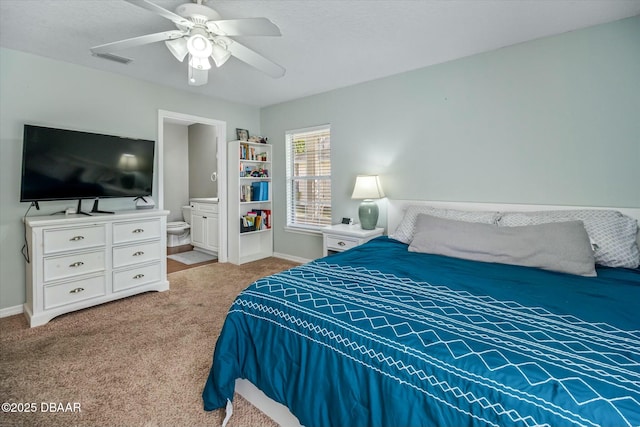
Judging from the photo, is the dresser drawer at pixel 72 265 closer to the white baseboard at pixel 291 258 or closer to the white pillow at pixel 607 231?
the white baseboard at pixel 291 258

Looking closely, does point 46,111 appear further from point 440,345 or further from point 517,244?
point 517,244

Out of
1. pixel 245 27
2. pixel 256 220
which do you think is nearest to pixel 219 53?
pixel 245 27

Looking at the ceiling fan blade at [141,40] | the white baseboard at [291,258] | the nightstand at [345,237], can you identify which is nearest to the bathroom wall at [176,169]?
the white baseboard at [291,258]

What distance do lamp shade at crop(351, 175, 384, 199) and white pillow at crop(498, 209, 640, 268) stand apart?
1373 millimetres

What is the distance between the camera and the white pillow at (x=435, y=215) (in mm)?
2557

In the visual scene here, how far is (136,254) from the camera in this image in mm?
3086

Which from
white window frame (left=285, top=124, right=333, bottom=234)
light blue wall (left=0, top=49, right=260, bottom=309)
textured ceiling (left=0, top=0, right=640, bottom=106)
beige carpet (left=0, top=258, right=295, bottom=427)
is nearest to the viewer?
beige carpet (left=0, top=258, right=295, bottom=427)

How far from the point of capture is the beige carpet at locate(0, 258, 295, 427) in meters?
1.55

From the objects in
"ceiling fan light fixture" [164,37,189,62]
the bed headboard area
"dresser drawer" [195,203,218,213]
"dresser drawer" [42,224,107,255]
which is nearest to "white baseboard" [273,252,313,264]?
"dresser drawer" [195,203,218,213]

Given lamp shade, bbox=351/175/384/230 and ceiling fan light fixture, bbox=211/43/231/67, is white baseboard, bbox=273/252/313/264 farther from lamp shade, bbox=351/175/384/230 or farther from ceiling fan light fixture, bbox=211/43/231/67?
ceiling fan light fixture, bbox=211/43/231/67

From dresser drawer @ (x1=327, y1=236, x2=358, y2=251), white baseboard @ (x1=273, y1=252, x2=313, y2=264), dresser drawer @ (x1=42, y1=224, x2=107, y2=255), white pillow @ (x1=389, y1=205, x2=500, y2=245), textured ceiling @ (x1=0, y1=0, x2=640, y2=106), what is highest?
textured ceiling @ (x1=0, y1=0, x2=640, y2=106)

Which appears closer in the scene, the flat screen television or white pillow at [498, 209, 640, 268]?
white pillow at [498, 209, 640, 268]

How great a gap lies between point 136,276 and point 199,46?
7.74 ft

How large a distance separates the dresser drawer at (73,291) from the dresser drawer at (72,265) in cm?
8
